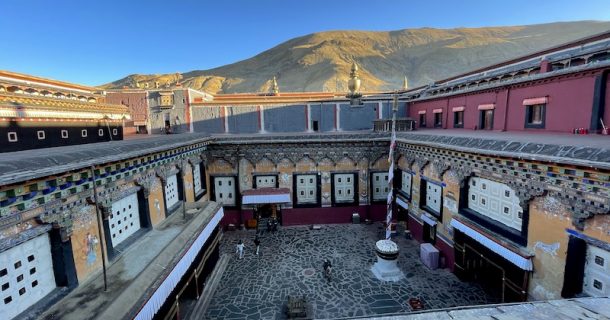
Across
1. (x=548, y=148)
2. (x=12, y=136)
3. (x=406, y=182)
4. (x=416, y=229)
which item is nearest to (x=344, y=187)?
(x=406, y=182)

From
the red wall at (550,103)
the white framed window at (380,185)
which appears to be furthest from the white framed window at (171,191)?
the red wall at (550,103)

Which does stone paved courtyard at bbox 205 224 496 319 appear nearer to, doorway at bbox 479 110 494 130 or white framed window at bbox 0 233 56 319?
white framed window at bbox 0 233 56 319

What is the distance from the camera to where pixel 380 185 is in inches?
717

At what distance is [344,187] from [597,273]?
12352mm

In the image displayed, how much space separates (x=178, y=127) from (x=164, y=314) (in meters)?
19.6

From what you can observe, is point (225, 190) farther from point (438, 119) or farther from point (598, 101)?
point (598, 101)

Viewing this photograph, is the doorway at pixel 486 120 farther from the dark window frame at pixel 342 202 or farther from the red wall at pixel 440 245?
the dark window frame at pixel 342 202

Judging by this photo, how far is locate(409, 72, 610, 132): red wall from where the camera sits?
33.3ft

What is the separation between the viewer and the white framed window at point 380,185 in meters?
18.1

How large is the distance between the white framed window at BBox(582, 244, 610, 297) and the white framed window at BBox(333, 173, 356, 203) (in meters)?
11.9

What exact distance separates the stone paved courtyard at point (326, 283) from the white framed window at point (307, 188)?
9.46ft

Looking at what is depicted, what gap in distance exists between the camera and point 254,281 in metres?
11.9

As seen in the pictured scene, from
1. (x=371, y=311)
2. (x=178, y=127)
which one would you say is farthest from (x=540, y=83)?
(x=178, y=127)

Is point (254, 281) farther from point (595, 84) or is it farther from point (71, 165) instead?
point (595, 84)
